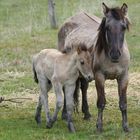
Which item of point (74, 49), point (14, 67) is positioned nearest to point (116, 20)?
point (74, 49)

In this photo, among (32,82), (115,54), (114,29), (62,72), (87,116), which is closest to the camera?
(115,54)

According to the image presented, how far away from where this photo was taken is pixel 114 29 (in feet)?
27.1

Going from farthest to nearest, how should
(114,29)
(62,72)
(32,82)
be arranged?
(32,82) → (62,72) → (114,29)

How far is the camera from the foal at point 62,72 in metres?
8.84

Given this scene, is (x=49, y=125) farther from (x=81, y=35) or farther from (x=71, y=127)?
(x=81, y=35)

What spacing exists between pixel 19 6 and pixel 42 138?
986 inches

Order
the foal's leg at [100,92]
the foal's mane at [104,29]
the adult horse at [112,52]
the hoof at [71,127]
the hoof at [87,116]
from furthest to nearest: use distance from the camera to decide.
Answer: the hoof at [87,116]
the hoof at [71,127]
the foal's leg at [100,92]
the foal's mane at [104,29]
the adult horse at [112,52]

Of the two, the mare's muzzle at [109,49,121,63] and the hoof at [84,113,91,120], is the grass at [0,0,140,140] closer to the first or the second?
the hoof at [84,113,91,120]

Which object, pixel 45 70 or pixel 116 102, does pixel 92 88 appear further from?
pixel 45 70

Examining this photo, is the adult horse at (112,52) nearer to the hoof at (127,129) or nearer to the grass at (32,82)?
the hoof at (127,129)

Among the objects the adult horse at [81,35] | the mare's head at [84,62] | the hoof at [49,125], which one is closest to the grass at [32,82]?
the hoof at [49,125]

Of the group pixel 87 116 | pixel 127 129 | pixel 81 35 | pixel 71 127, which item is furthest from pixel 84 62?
pixel 87 116

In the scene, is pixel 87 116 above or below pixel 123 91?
below

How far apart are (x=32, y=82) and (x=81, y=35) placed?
417 cm
